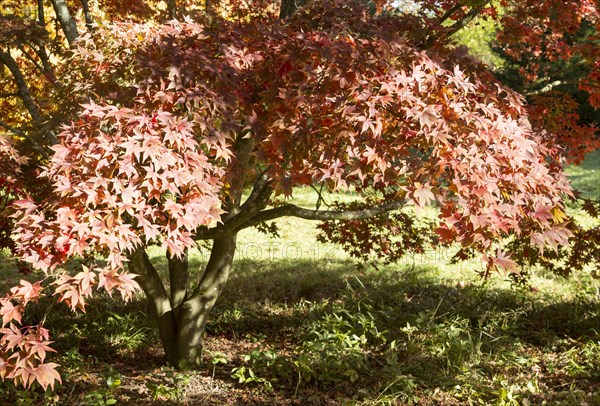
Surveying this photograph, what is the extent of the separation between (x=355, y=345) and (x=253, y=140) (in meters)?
A: 2.17

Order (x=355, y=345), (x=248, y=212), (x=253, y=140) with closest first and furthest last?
1. (x=253, y=140)
2. (x=248, y=212)
3. (x=355, y=345)

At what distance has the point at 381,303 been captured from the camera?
585 cm

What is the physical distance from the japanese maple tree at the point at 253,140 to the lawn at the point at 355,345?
4.52 ft

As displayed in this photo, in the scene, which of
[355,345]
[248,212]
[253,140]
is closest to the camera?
A: [253,140]

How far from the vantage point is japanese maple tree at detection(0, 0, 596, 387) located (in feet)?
8.33

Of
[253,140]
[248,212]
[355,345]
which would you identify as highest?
[253,140]

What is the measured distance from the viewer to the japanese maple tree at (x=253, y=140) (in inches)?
100.0

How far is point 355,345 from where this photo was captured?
15.1 feet

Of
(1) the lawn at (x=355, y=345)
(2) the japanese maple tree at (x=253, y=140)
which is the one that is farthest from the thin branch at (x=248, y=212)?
(2) the japanese maple tree at (x=253, y=140)

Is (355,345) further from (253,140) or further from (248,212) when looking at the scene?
(253,140)

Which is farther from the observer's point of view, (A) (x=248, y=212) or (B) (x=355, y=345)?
(B) (x=355, y=345)

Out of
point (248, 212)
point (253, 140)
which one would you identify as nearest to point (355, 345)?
point (248, 212)

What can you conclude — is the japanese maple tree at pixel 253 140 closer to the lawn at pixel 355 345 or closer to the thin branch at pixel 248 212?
the thin branch at pixel 248 212

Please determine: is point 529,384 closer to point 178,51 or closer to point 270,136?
point 270,136
